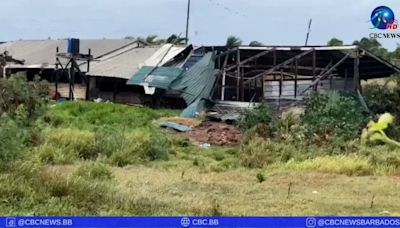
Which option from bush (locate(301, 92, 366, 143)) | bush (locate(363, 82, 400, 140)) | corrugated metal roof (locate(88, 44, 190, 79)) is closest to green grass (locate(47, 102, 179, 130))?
corrugated metal roof (locate(88, 44, 190, 79))

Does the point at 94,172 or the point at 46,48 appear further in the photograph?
the point at 46,48

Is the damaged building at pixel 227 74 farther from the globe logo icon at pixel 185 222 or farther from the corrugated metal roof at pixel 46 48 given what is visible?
the globe logo icon at pixel 185 222

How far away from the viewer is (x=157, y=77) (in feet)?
73.1

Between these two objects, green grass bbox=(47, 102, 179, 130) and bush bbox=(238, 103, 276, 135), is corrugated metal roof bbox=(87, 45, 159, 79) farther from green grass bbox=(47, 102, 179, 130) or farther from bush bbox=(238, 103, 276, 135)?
bush bbox=(238, 103, 276, 135)

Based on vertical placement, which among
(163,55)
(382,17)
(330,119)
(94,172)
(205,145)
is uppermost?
(382,17)

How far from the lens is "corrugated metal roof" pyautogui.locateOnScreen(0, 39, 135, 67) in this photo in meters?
30.4

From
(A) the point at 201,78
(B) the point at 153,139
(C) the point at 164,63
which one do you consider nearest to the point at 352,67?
(A) the point at 201,78

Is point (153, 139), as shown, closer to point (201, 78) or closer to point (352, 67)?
point (201, 78)

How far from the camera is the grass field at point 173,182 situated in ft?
17.0

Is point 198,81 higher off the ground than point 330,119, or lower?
higher

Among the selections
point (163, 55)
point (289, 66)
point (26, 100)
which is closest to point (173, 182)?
point (26, 100)

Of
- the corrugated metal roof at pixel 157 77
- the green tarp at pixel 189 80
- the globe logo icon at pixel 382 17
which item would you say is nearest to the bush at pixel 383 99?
the globe logo icon at pixel 382 17

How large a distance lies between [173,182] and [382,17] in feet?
38.0

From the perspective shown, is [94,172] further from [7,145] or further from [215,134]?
[215,134]
